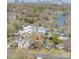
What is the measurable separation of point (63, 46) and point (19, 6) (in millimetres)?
450

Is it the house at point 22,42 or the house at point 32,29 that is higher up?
the house at point 32,29

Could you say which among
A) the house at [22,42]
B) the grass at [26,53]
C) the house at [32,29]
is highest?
the house at [32,29]

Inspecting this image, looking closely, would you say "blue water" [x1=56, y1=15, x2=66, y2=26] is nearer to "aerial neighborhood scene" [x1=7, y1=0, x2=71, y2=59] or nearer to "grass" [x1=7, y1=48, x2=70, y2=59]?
"aerial neighborhood scene" [x1=7, y1=0, x2=71, y2=59]

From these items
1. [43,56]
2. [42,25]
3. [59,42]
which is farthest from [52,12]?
[43,56]

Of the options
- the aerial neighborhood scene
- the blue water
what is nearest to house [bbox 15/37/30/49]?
the aerial neighborhood scene

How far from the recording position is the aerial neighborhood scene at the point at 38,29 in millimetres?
1256

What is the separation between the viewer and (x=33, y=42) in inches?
50.5

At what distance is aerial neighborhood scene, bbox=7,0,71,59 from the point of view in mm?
1256

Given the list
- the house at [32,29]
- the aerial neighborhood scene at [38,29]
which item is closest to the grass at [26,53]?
the aerial neighborhood scene at [38,29]

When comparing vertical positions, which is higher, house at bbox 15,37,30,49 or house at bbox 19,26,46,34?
house at bbox 19,26,46,34

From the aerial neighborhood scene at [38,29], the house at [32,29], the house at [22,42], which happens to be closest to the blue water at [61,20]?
the aerial neighborhood scene at [38,29]

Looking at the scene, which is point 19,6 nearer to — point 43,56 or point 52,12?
point 52,12

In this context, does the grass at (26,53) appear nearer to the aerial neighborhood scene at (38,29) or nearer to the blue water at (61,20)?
the aerial neighborhood scene at (38,29)
